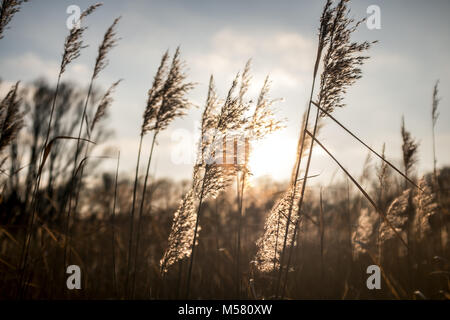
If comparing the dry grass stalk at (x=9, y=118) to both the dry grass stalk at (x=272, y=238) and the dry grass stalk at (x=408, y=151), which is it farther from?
the dry grass stalk at (x=408, y=151)

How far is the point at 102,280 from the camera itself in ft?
11.9

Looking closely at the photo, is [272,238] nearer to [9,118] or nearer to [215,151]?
[215,151]

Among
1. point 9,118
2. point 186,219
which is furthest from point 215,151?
point 9,118

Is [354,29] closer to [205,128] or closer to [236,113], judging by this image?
[236,113]

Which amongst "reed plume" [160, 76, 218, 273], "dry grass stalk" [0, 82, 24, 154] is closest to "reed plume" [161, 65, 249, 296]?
"reed plume" [160, 76, 218, 273]

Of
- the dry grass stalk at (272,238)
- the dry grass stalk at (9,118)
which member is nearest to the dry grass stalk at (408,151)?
the dry grass stalk at (272,238)

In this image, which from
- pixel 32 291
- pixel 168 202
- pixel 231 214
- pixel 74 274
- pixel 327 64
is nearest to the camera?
pixel 327 64

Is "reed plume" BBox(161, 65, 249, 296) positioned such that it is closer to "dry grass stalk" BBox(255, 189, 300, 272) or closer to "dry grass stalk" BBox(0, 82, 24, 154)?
"dry grass stalk" BBox(255, 189, 300, 272)

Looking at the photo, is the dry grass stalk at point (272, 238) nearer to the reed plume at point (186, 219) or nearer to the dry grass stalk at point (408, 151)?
the reed plume at point (186, 219)

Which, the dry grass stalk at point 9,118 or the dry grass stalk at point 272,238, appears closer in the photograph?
the dry grass stalk at point 272,238

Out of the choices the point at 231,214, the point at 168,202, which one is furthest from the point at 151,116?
the point at 231,214

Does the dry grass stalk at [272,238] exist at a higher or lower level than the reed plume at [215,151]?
lower
